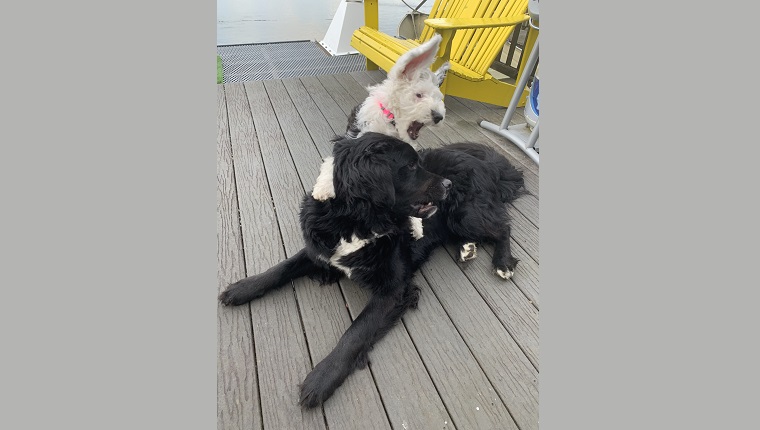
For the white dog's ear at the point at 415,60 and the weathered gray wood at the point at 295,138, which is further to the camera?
the weathered gray wood at the point at 295,138

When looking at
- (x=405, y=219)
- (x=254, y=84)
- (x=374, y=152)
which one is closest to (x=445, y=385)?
(x=405, y=219)

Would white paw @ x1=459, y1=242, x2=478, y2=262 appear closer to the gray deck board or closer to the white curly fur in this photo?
the gray deck board

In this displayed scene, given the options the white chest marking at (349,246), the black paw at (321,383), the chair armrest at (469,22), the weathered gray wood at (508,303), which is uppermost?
the chair armrest at (469,22)

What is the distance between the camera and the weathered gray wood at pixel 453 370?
5.25 ft

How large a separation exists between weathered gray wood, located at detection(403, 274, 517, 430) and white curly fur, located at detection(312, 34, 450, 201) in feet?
4.31

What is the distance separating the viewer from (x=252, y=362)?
70.2 inches

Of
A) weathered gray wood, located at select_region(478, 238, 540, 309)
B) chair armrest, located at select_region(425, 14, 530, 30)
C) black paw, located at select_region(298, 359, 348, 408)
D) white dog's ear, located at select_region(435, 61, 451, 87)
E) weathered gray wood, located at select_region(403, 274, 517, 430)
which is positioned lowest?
black paw, located at select_region(298, 359, 348, 408)

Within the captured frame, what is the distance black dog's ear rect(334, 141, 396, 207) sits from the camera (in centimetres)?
169

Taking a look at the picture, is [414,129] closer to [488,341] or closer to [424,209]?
[424,209]

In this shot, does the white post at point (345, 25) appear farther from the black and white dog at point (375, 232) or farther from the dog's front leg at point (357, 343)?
the dog's front leg at point (357, 343)

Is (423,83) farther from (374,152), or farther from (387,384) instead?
(387,384)

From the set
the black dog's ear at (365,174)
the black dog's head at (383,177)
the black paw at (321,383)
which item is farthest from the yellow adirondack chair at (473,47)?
the black paw at (321,383)

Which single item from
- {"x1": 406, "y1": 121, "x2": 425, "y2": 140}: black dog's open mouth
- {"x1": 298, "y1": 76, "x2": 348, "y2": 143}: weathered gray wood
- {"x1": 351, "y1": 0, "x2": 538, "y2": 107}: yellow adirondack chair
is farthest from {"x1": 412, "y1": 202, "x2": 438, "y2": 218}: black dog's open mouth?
{"x1": 351, "y1": 0, "x2": 538, "y2": 107}: yellow adirondack chair

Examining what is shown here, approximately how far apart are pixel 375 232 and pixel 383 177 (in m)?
0.28
